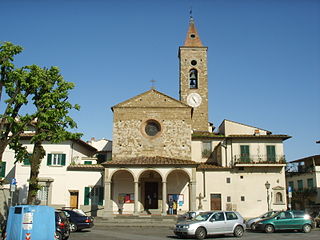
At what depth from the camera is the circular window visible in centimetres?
3131

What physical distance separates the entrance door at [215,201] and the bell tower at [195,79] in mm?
9787

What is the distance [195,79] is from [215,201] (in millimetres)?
15787

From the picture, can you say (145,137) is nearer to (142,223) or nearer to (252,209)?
(142,223)

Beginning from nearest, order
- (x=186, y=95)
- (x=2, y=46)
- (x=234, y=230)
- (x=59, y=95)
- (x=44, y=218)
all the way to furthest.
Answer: (x=44, y=218), (x=234, y=230), (x=2, y=46), (x=59, y=95), (x=186, y=95)

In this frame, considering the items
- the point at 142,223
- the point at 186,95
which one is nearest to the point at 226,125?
the point at 186,95

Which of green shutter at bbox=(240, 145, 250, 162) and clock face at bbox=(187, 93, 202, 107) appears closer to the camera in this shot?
green shutter at bbox=(240, 145, 250, 162)

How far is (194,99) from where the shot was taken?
3962cm

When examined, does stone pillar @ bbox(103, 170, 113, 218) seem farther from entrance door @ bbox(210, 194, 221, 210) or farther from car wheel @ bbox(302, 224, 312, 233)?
car wheel @ bbox(302, 224, 312, 233)

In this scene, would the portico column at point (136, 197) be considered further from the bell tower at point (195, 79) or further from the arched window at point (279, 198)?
the bell tower at point (195, 79)

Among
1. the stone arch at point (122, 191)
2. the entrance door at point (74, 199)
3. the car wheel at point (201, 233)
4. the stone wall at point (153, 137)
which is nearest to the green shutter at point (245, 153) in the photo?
the stone wall at point (153, 137)

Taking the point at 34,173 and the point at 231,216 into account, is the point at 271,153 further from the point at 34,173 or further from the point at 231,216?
the point at 34,173

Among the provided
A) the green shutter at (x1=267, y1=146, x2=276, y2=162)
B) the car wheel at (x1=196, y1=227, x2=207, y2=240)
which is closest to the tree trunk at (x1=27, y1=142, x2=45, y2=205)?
the car wheel at (x1=196, y1=227, x2=207, y2=240)

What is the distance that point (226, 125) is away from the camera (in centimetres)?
3431

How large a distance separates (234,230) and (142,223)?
9.49 meters
